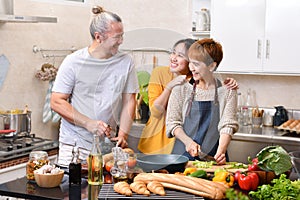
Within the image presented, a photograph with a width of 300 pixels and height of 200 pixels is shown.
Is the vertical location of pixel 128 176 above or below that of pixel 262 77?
below

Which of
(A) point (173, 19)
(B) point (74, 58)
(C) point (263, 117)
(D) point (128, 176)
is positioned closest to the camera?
(D) point (128, 176)

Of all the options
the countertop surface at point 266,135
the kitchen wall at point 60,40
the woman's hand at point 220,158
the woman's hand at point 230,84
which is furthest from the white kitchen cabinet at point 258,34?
the woman's hand at point 220,158

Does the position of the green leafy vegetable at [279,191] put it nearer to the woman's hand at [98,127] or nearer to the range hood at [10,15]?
the woman's hand at [98,127]

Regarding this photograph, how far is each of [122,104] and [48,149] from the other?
1.32 metres

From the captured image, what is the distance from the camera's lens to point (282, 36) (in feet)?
13.0

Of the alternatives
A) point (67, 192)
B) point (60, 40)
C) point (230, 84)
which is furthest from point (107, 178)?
point (60, 40)

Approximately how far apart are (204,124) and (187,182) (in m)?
0.54

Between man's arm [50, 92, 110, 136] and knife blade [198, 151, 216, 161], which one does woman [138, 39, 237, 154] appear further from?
man's arm [50, 92, 110, 136]

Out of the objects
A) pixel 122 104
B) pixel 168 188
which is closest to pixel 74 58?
pixel 122 104

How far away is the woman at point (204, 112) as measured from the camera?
2.52m

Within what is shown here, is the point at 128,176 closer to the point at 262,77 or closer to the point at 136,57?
the point at 136,57

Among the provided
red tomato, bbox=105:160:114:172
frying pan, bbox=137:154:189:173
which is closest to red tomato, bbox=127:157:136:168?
frying pan, bbox=137:154:189:173

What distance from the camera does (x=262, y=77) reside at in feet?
14.4

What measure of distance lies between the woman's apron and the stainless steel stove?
1.25 metres
